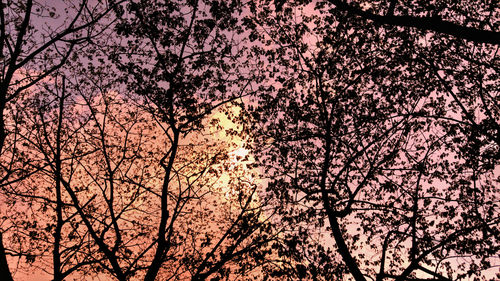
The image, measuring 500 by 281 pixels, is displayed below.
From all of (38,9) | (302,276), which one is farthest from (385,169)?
(38,9)

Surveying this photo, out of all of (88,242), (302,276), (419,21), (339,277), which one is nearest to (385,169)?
(339,277)

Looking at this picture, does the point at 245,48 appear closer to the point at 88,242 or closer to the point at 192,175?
the point at 192,175

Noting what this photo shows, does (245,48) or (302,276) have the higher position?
(245,48)

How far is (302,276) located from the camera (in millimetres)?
11492

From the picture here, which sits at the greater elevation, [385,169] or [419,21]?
[385,169]

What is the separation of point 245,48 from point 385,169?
842cm

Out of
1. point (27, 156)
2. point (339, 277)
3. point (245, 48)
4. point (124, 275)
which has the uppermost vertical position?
point (245, 48)

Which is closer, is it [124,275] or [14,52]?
[14,52]

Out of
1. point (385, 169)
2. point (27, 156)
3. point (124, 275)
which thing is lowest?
point (124, 275)

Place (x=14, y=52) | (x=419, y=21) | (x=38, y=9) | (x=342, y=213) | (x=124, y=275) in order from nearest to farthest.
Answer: (x=419, y=21) → (x=14, y=52) → (x=38, y=9) → (x=342, y=213) → (x=124, y=275)

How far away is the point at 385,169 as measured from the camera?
12.9m

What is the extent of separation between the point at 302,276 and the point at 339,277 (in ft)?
4.82

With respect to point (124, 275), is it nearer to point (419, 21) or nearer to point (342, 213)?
point (342, 213)

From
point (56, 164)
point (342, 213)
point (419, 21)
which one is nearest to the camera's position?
point (419, 21)
